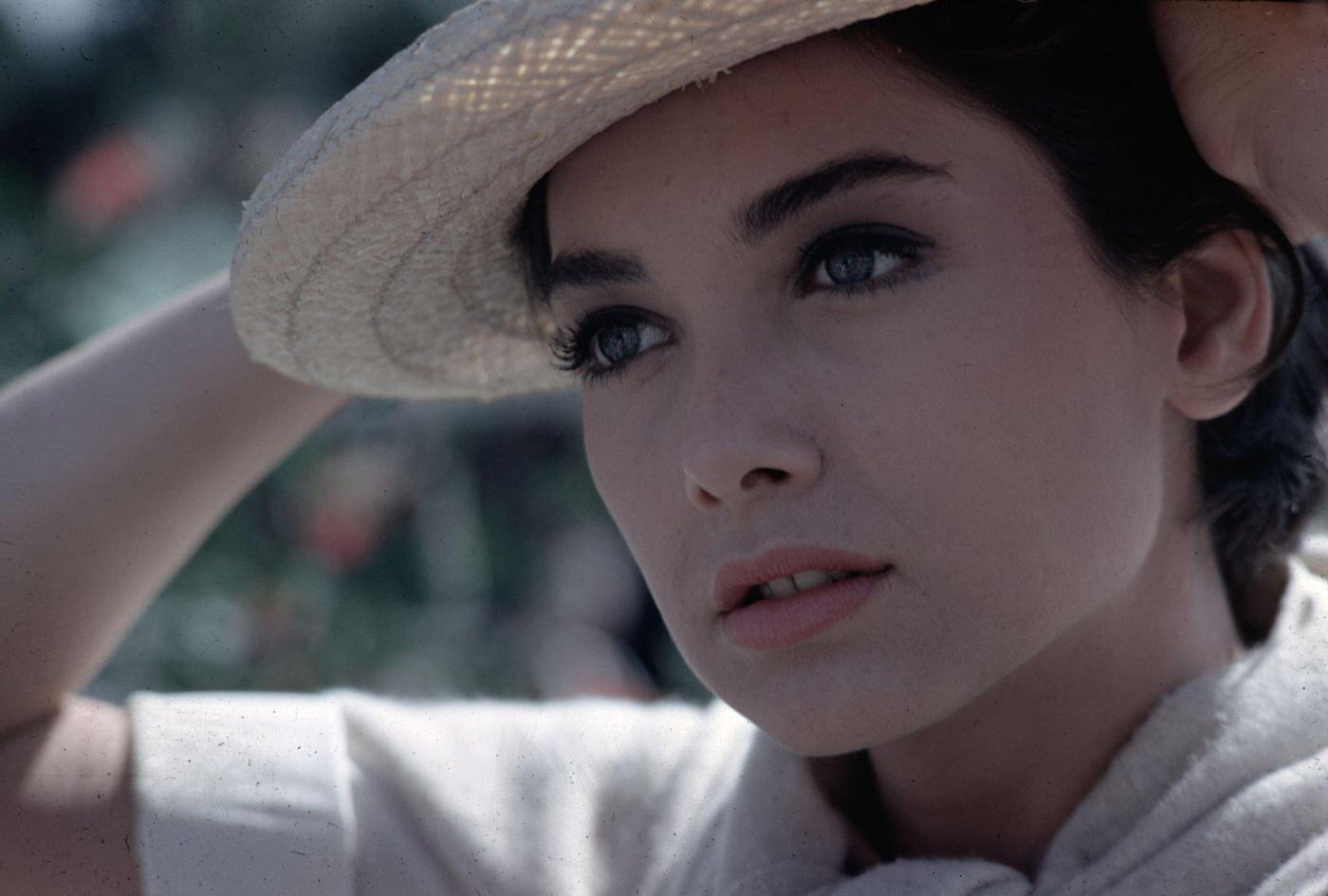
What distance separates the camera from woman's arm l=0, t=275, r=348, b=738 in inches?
59.7

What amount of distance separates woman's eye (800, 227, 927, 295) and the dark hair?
5.6 inches

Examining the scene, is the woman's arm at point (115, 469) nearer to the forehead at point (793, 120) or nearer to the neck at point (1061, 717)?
the forehead at point (793, 120)

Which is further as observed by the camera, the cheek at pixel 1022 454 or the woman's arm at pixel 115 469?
the woman's arm at pixel 115 469

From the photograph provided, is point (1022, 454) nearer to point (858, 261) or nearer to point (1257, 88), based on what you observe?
point (858, 261)

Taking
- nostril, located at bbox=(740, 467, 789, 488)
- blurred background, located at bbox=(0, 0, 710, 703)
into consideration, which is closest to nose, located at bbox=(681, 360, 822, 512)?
nostril, located at bbox=(740, 467, 789, 488)

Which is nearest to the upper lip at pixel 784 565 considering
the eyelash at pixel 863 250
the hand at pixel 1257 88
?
the eyelash at pixel 863 250

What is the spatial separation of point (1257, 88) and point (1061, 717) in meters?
0.59

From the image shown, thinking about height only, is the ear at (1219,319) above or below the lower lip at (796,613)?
above

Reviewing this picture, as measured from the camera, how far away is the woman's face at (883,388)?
1129 mm

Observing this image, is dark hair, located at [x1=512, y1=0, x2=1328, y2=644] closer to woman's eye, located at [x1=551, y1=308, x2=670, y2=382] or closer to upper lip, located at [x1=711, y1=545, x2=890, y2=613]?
woman's eye, located at [x1=551, y1=308, x2=670, y2=382]

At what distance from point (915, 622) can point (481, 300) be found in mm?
721

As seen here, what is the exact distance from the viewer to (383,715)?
5.55 feet

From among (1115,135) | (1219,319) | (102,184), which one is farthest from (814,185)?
(102,184)

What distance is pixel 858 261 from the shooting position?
1.20 metres
